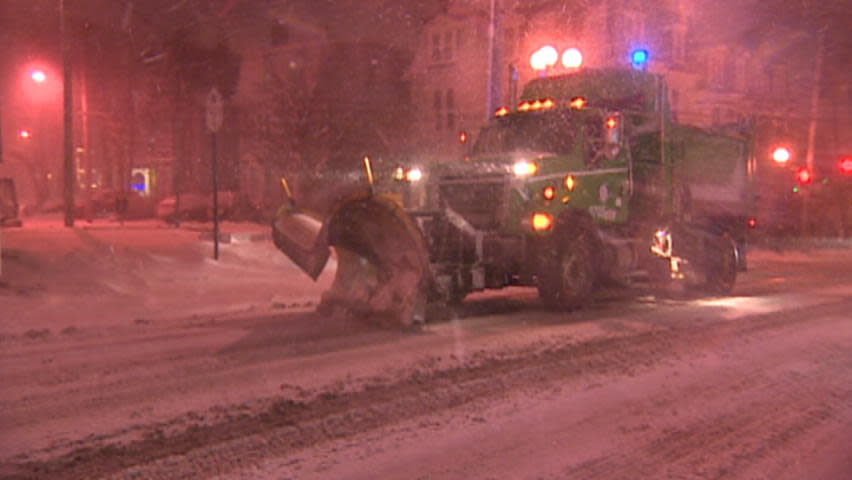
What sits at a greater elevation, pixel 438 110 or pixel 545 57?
pixel 438 110

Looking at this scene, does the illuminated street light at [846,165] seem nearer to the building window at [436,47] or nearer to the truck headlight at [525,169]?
the building window at [436,47]

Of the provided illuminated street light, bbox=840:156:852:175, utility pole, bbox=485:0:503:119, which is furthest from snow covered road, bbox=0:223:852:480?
illuminated street light, bbox=840:156:852:175

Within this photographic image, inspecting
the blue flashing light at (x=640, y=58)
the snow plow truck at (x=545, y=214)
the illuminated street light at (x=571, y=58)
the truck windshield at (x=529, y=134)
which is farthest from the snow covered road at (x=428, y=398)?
the illuminated street light at (x=571, y=58)

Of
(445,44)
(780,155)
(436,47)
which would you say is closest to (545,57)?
(780,155)

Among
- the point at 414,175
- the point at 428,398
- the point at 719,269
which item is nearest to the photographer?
the point at 428,398

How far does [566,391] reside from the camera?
6.54m

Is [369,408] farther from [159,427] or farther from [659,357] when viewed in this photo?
[659,357]

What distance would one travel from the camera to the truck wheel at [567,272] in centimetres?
1074

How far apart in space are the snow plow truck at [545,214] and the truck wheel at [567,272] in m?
0.02

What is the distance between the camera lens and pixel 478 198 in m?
11.0

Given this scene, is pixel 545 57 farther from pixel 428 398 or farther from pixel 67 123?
pixel 67 123

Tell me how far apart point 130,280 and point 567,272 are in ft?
22.6

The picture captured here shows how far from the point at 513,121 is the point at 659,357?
5328mm

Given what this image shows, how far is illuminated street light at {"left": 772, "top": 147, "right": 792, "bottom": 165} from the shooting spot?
757 inches
